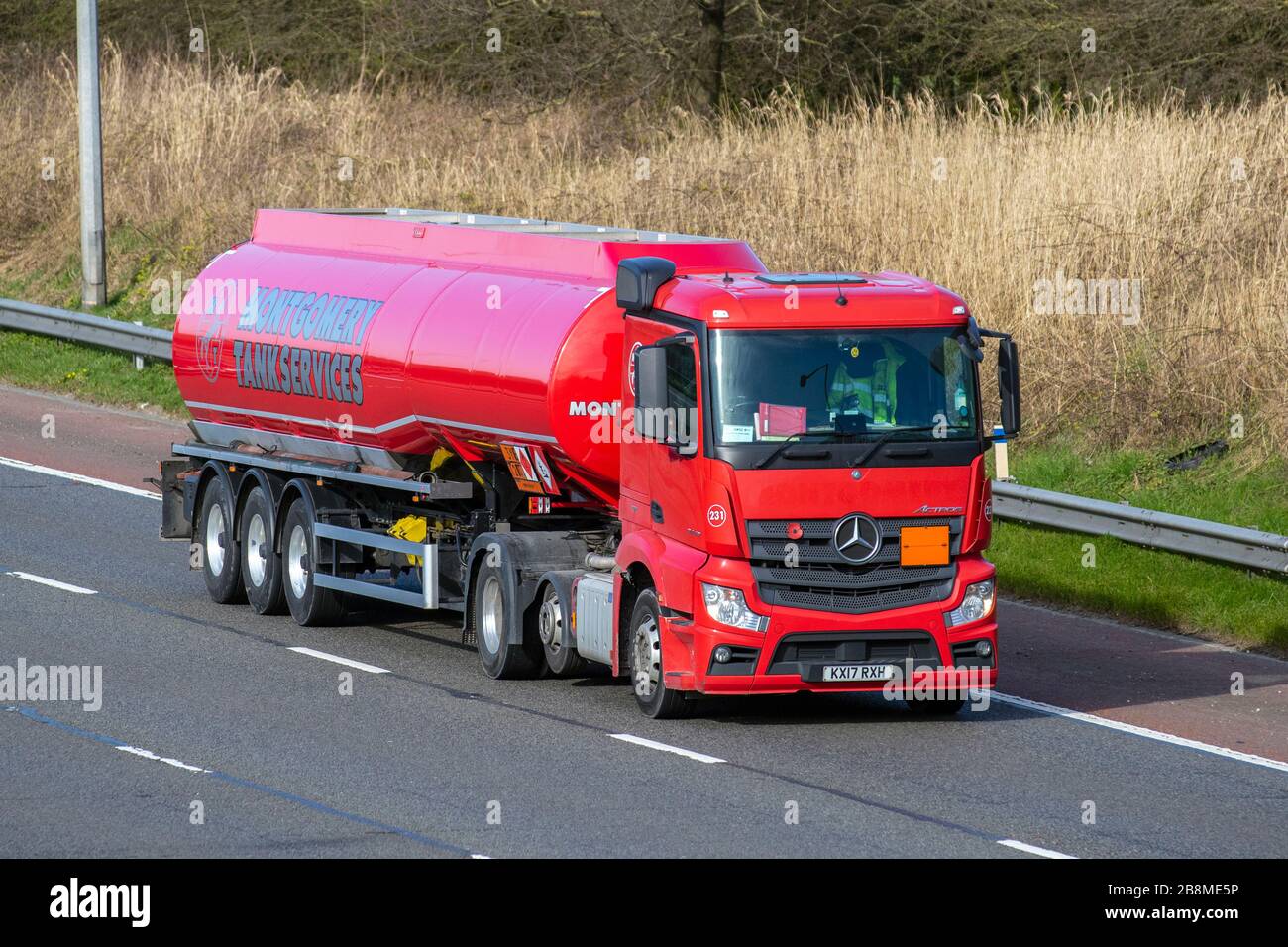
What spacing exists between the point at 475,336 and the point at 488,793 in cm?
430

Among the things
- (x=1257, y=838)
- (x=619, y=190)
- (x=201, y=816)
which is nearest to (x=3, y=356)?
(x=619, y=190)

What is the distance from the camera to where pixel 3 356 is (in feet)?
90.1

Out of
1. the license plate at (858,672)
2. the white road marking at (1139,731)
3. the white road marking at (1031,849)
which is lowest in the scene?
the white road marking at (1031,849)

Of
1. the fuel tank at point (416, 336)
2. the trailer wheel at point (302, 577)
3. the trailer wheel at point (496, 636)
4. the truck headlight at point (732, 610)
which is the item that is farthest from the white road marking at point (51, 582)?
the truck headlight at point (732, 610)

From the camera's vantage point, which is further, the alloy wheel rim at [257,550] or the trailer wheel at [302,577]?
the alloy wheel rim at [257,550]

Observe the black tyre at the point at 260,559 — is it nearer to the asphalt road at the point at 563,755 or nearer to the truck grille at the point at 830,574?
the asphalt road at the point at 563,755

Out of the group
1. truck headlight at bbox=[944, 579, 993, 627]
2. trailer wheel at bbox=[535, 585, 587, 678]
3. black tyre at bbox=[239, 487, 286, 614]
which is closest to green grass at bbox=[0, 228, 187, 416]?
black tyre at bbox=[239, 487, 286, 614]

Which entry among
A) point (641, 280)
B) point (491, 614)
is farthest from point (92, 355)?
point (641, 280)

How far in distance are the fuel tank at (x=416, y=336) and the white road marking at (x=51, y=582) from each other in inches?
69.5

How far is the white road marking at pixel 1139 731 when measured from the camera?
37.8ft

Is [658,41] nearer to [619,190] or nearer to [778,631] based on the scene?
[619,190]

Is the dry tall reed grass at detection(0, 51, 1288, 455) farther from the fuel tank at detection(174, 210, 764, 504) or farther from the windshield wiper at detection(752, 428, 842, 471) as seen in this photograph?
the windshield wiper at detection(752, 428, 842, 471)

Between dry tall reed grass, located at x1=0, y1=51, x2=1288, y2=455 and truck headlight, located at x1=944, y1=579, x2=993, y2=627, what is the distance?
22.4 ft
